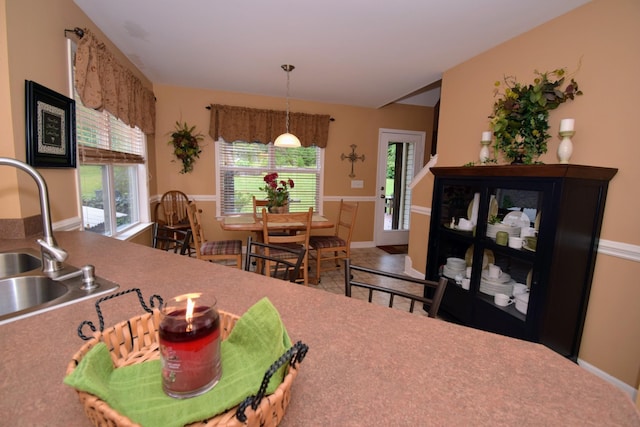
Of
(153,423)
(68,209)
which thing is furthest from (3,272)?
(153,423)

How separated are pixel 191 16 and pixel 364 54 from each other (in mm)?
1480

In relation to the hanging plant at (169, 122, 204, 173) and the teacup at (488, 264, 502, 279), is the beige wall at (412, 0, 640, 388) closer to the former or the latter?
the teacup at (488, 264, 502, 279)

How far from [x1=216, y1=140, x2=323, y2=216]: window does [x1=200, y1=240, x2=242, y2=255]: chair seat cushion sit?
130cm

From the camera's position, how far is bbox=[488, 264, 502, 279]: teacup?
213cm

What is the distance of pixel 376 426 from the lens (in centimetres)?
44

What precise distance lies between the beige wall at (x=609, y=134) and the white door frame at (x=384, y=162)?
2.75m

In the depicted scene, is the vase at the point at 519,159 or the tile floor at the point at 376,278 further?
the tile floor at the point at 376,278

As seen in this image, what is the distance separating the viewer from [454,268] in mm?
2490

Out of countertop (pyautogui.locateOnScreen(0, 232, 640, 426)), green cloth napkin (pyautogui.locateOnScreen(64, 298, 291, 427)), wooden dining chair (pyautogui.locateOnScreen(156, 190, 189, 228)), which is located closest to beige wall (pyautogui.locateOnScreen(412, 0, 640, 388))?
countertop (pyautogui.locateOnScreen(0, 232, 640, 426))

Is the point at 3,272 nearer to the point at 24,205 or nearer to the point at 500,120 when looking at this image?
the point at 24,205

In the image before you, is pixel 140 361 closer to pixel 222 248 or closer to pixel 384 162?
pixel 222 248

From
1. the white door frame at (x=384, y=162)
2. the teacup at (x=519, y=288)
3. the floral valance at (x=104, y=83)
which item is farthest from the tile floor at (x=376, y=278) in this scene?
the floral valance at (x=104, y=83)

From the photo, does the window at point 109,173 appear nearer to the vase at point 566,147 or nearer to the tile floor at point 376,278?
the tile floor at point 376,278

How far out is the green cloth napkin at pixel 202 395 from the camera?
0.40m
